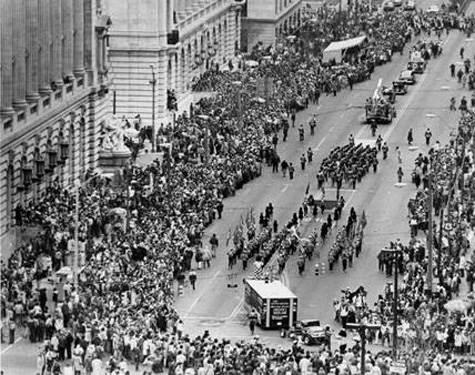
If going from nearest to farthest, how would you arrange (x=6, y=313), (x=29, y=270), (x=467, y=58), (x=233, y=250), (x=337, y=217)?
(x=6, y=313)
(x=29, y=270)
(x=233, y=250)
(x=337, y=217)
(x=467, y=58)

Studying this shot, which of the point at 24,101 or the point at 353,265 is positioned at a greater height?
the point at 24,101

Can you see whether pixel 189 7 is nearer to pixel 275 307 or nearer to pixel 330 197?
pixel 330 197

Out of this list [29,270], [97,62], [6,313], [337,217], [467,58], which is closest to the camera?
[6,313]

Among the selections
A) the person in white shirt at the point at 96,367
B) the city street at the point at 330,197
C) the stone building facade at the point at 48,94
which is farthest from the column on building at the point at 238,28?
the person in white shirt at the point at 96,367

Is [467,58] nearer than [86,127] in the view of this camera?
No

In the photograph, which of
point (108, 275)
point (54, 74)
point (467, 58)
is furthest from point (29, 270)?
point (467, 58)

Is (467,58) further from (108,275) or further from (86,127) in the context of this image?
(108,275)

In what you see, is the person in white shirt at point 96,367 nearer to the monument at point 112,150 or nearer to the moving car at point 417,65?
the monument at point 112,150
